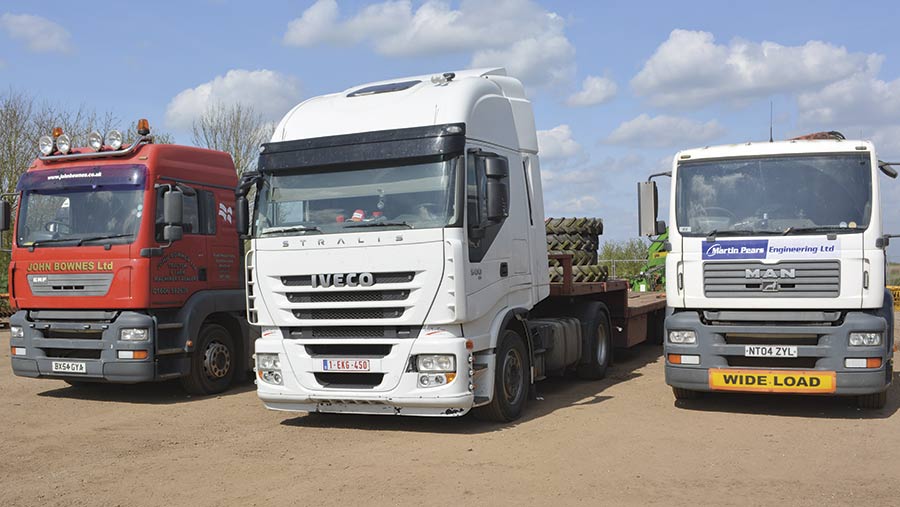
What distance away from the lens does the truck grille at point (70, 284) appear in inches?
Result: 401

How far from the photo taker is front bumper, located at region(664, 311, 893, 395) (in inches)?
336

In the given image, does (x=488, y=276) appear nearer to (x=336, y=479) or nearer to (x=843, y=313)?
(x=336, y=479)

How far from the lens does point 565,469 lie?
677 cm

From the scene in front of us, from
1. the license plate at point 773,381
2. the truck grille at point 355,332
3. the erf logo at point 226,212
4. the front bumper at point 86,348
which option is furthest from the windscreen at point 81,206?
the license plate at point 773,381

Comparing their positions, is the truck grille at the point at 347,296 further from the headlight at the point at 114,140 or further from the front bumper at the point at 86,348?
the headlight at the point at 114,140

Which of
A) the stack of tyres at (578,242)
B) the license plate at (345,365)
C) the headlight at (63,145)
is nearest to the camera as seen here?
the license plate at (345,365)

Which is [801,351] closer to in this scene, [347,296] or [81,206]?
[347,296]

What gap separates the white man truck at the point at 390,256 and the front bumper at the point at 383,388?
13 millimetres

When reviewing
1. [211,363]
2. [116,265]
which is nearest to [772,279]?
[211,363]

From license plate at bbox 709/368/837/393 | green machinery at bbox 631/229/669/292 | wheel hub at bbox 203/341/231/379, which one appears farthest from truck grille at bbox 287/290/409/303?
green machinery at bbox 631/229/669/292

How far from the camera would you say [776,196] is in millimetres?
8984

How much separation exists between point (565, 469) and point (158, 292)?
18.9 ft

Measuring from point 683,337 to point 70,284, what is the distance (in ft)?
23.4

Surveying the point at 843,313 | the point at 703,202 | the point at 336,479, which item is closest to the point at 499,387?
the point at 336,479
